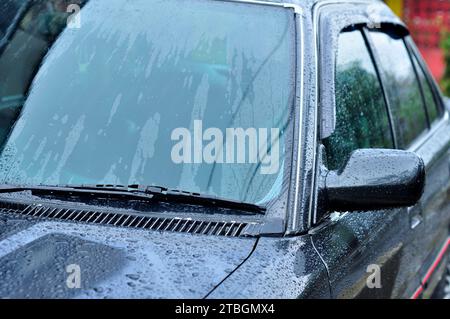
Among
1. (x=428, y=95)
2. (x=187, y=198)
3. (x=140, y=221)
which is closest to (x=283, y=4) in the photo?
(x=187, y=198)

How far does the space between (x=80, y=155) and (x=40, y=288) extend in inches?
26.1

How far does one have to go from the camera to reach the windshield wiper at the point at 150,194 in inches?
89.2

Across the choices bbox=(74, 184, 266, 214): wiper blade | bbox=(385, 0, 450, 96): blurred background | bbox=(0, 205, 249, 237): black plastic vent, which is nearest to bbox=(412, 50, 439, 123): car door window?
bbox=(74, 184, 266, 214): wiper blade

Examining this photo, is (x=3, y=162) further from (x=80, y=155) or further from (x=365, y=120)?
(x=365, y=120)

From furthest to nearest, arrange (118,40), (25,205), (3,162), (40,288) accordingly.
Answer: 1. (118,40)
2. (3,162)
3. (25,205)
4. (40,288)

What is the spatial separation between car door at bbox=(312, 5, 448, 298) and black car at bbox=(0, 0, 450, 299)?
0.04 feet

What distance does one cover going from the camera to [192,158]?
2.34 m

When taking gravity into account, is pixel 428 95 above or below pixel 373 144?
below

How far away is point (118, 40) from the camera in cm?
265

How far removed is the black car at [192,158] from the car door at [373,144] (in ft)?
0.04

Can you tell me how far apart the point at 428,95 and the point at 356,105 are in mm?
1428

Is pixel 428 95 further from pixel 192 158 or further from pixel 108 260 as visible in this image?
pixel 108 260

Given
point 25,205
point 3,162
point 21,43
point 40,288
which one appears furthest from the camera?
point 21,43
